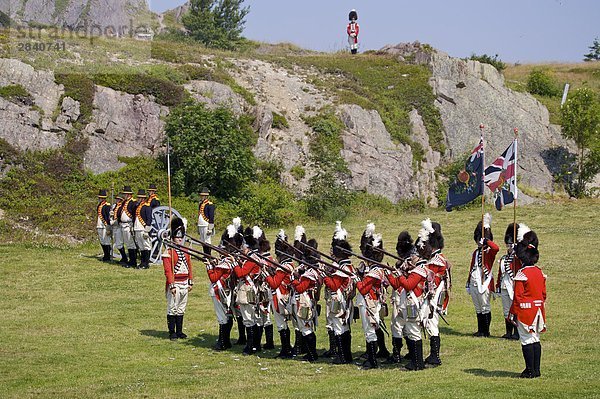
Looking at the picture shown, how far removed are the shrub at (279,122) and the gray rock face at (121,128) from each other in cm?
565

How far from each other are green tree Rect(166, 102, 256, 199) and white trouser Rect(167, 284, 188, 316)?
17851 mm

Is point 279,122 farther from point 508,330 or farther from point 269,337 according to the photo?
point 269,337

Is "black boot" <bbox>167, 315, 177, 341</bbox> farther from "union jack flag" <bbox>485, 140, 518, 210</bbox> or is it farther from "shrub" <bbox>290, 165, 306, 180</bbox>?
"shrub" <bbox>290, 165, 306, 180</bbox>

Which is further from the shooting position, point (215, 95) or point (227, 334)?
point (215, 95)

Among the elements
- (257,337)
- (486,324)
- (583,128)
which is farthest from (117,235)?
(583,128)

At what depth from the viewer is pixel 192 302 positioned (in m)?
21.5

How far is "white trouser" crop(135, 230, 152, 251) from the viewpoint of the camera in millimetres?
25547

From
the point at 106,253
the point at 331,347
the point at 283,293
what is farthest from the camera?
the point at 106,253

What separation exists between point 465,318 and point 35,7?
33.2m

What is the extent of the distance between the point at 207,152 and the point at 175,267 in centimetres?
1869

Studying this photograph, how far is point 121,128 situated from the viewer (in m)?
38.0

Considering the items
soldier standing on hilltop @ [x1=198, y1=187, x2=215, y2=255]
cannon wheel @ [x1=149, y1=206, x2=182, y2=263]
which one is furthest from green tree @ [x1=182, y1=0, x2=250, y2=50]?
cannon wheel @ [x1=149, y1=206, x2=182, y2=263]

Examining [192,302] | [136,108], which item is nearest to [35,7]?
[136,108]

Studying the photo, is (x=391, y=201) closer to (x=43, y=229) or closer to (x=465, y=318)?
(x=43, y=229)
